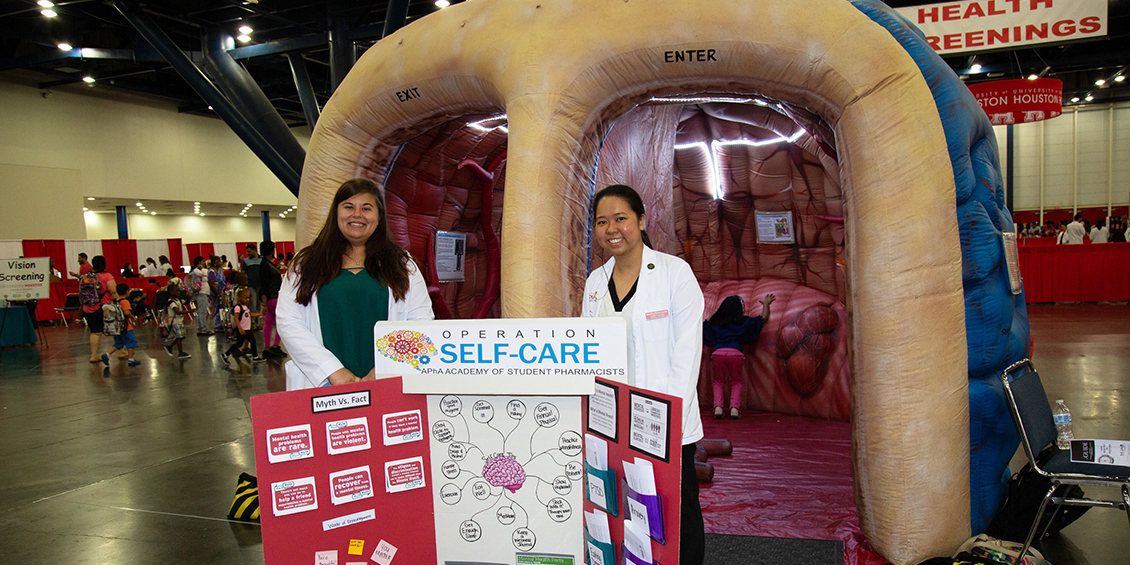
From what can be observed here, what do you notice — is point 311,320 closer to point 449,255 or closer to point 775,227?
point 449,255

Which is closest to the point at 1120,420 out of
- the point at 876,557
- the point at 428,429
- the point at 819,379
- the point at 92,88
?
the point at 819,379

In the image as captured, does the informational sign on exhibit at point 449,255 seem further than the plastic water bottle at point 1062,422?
Yes

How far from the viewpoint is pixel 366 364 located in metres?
2.38

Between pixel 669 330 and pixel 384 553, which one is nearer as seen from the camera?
pixel 384 553

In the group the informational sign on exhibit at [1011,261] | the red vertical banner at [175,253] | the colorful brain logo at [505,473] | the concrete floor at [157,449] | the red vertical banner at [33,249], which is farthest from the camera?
the red vertical banner at [175,253]

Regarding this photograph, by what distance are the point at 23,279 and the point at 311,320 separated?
39.1 ft

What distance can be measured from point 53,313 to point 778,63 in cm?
1723

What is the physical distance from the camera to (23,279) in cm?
1112

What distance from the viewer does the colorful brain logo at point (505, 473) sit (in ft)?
5.78

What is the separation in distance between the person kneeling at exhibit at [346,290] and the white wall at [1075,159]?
19.7 metres

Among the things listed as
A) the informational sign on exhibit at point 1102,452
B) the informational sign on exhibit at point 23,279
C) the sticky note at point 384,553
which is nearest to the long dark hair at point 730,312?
the informational sign on exhibit at point 1102,452

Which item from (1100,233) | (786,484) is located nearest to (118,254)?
(786,484)

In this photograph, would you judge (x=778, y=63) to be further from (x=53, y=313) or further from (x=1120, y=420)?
(x=53, y=313)

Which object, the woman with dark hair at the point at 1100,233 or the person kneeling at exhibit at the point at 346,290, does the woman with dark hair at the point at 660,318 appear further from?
the woman with dark hair at the point at 1100,233
